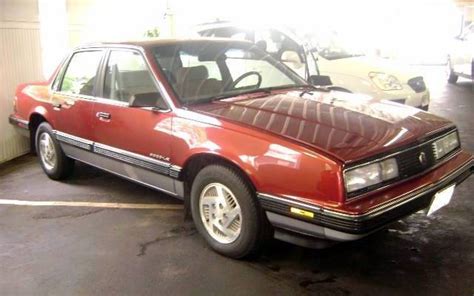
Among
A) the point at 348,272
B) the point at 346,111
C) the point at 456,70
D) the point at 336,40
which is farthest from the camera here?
the point at 456,70

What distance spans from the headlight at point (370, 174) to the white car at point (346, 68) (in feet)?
12.0

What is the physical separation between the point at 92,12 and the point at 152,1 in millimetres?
3068

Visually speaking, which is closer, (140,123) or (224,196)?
(224,196)

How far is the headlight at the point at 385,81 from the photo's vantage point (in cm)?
705

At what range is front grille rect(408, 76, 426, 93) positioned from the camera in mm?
7221

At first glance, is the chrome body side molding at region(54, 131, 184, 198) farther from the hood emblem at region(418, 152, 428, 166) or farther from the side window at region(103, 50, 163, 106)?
the hood emblem at region(418, 152, 428, 166)

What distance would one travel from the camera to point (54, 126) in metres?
5.17

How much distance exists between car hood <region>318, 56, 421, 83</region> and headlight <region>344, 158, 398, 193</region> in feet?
14.2

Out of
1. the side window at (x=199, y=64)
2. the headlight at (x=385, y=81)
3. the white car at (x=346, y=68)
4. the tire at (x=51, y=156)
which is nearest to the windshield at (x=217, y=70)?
the side window at (x=199, y=64)

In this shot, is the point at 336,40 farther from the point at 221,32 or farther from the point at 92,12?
the point at 92,12

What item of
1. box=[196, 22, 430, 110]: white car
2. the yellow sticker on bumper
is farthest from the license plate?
box=[196, 22, 430, 110]: white car

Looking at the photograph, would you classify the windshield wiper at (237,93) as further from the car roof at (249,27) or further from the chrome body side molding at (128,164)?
the car roof at (249,27)

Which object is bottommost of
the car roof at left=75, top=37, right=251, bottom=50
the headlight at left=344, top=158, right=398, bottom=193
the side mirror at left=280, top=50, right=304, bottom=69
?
the headlight at left=344, top=158, right=398, bottom=193

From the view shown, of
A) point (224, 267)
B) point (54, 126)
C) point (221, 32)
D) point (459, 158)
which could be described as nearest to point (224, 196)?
point (224, 267)
